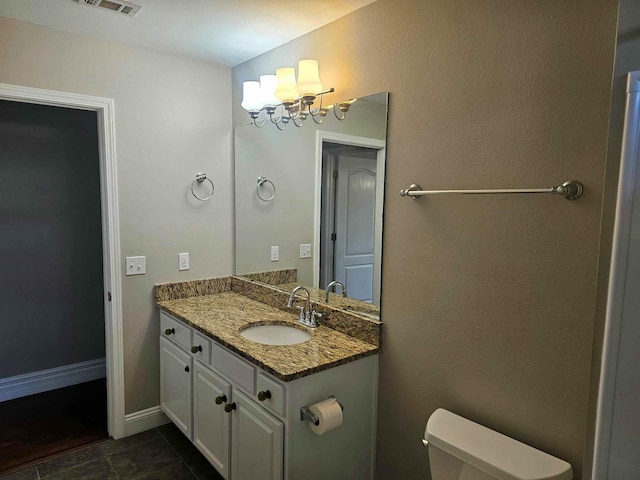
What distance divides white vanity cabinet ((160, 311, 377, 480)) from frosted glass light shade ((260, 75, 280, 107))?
4.50ft

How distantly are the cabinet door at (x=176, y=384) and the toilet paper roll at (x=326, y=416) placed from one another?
987 millimetres

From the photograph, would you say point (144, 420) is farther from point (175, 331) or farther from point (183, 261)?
point (183, 261)

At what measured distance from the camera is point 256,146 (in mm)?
2783

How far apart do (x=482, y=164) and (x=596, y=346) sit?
0.82 metres

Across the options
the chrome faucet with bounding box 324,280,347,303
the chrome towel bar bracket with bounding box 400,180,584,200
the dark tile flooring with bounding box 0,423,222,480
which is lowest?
the dark tile flooring with bounding box 0,423,222,480

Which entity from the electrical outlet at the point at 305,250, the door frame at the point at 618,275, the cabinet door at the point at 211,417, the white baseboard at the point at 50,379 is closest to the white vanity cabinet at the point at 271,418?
the cabinet door at the point at 211,417

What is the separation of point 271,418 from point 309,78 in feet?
5.18

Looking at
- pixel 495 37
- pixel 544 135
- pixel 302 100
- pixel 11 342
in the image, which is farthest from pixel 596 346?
pixel 11 342

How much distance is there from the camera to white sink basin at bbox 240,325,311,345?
86.2 inches

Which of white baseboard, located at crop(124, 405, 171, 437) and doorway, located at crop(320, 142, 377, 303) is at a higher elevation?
doorway, located at crop(320, 142, 377, 303)

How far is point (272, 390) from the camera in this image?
1733 millimetres

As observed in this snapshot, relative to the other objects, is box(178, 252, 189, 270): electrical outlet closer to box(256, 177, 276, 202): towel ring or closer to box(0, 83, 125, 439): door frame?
box(0, 83, 125, 439): door frame

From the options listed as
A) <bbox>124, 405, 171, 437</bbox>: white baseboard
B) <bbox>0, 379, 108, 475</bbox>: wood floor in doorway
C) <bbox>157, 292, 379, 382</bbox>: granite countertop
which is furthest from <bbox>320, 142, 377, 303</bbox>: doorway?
<bbox>0, 379, 108, 475</bbox>: wood floor in doorway

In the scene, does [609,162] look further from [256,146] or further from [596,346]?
[256,146]
